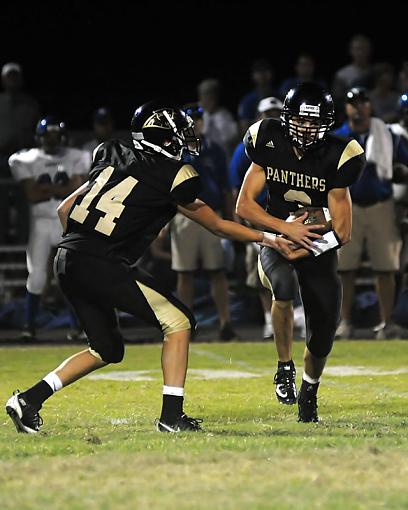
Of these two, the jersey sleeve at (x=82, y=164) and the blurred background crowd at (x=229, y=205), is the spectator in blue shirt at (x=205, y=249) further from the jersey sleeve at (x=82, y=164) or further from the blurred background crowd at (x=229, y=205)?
the jersey sleeve at (x=82, y=164)

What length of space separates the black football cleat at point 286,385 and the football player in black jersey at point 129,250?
1215 millimetres

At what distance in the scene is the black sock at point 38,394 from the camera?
6027mm

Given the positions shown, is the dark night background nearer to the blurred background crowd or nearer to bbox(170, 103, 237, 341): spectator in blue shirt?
the blurred background crowd

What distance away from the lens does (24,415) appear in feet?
19.7

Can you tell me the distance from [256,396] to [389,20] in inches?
328

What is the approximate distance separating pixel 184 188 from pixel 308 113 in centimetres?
81

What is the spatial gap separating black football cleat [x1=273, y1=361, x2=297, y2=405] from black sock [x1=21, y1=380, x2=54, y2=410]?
5.22ft

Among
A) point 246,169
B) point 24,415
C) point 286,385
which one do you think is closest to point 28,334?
point 246,169

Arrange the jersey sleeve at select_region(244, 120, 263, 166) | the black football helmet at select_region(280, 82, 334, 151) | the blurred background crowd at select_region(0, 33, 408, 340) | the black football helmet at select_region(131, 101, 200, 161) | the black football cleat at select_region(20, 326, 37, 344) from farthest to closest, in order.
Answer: the black football cleat at select_region(20, 326, 37, 344)
the blurred background crowd at select_region(0, 33, 408, 340)
the jersey sleeve at select_region(244, 120, 263, 166)
the black football helmet at select_region(280, 82, 334, 151)
the black football helmet at select_region(131, 101, 200, 161)

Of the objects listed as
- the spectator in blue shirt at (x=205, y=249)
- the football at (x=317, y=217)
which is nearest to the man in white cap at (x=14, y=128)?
the spectator in blue shirt at (x=205, y=249)

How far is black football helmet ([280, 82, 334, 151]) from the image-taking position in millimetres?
6344

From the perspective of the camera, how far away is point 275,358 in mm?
9562

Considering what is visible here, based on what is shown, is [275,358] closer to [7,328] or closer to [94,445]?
[7,328]

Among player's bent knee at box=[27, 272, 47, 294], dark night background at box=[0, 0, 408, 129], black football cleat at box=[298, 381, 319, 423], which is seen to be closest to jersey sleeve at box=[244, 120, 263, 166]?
black football cleat at box=[298, 381, 319, 423]
